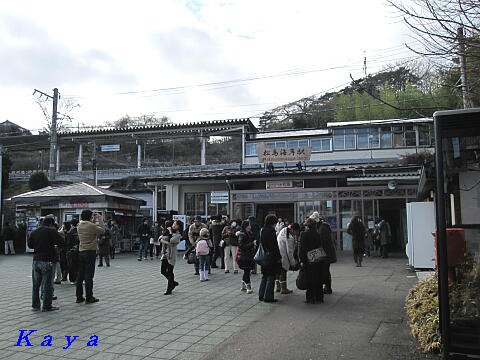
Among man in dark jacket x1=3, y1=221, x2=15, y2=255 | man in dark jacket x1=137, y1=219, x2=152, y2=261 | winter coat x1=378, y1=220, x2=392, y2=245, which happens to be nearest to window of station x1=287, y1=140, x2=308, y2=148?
winter coat x1=378, y1=220, x2=392, y2=245

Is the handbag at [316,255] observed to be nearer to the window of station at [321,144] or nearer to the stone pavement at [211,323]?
the stone pavement at [211,323]

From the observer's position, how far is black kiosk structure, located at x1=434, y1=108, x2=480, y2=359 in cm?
466

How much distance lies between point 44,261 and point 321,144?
960 inches

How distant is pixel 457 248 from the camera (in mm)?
5234

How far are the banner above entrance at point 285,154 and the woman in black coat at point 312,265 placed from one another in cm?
1362

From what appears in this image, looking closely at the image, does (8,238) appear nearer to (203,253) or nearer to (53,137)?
(53,137)

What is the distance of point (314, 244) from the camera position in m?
8.73

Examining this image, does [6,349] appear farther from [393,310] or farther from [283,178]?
[283,178]

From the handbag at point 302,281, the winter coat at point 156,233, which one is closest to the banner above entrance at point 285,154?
the winter coat at point 156,233

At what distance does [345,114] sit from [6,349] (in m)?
38.8

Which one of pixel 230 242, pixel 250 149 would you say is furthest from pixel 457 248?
pixel 250 149

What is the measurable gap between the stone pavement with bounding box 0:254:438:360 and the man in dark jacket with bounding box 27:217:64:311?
A: 0.33 metres

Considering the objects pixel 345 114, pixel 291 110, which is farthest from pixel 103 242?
pixel 291 110

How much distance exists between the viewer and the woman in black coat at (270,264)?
8594 millimetres
